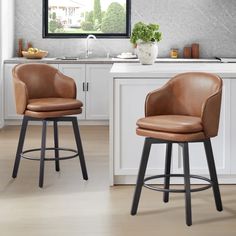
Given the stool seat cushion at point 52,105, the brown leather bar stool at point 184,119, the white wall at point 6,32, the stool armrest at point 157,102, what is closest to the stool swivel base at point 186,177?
the brown leather bar stool at point 184,119

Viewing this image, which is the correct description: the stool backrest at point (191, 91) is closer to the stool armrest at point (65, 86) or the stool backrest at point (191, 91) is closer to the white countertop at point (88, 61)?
the stool armrest at point (65, 86)

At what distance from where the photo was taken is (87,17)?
360 inches

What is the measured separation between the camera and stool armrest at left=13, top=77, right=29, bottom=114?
17.6ft

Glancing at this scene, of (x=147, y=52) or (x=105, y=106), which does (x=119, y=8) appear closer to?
(x=105, y=106)

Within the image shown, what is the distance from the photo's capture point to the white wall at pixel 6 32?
8247mm

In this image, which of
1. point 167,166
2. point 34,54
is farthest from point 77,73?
point 167,166

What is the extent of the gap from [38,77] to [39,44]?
3546mm

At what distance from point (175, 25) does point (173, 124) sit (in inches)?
188

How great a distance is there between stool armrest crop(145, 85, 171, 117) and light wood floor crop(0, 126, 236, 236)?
2.12 ft

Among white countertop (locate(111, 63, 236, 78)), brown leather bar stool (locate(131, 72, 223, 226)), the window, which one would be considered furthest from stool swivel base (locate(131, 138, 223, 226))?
the window

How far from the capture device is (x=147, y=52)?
5949mm

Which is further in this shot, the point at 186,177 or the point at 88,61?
the point at 88,61

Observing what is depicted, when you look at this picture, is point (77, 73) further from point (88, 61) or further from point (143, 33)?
point (143, 33)

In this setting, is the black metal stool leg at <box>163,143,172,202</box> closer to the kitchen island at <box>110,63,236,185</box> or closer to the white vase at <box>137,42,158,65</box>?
the kitchen island at <box>110,63,236,185</box>
